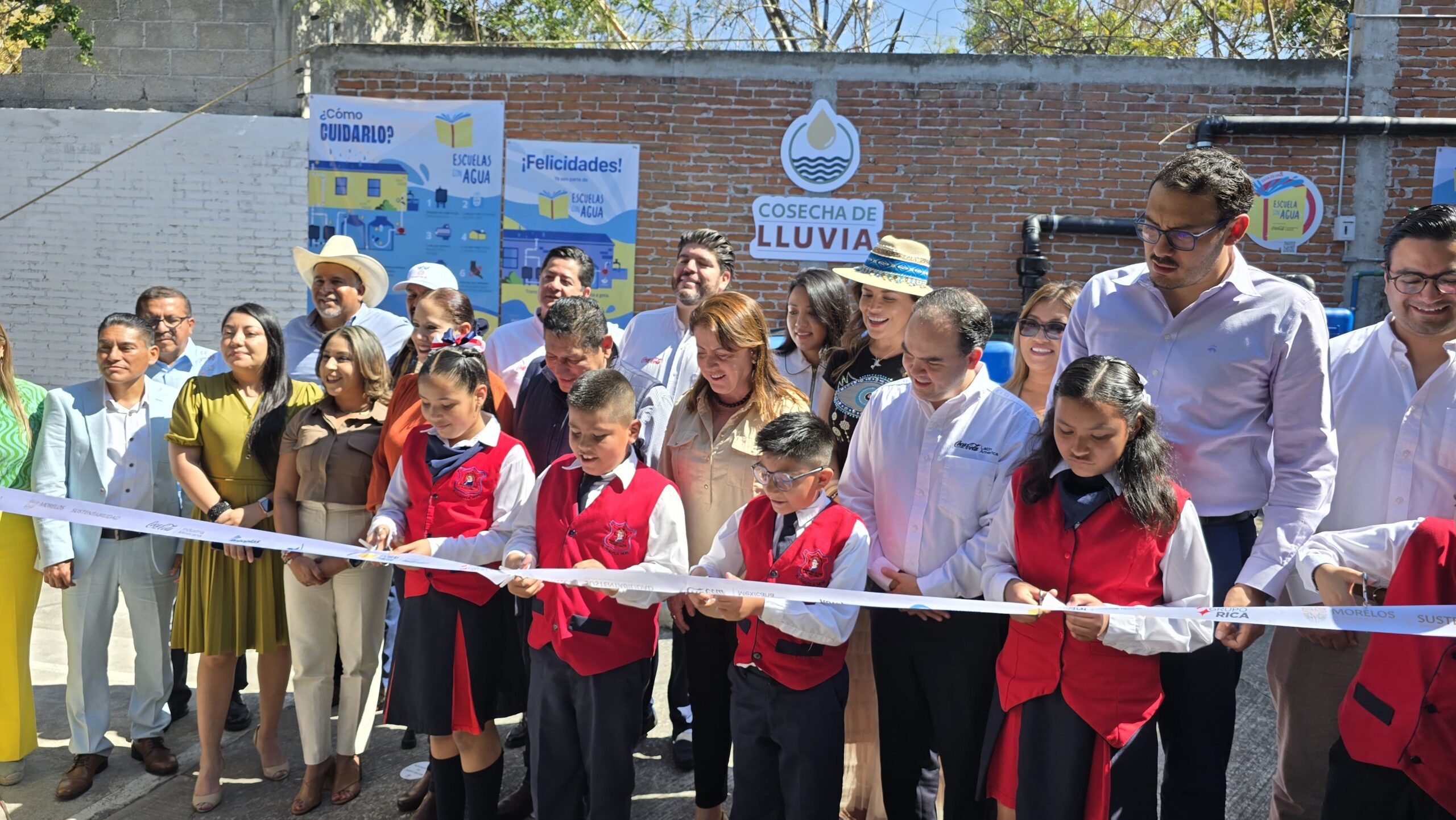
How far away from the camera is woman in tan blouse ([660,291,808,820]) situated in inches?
143

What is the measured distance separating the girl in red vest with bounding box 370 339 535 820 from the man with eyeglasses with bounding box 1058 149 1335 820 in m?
2.11

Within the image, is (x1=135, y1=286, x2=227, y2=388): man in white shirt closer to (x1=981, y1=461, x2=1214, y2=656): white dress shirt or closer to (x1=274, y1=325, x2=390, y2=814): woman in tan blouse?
(x1=274, y1=325, x2=390, y2=814): woman in tan blouse

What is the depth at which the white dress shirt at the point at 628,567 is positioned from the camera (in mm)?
3352

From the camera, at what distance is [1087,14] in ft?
37.6

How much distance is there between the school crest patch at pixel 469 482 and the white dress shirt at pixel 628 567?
0.13m

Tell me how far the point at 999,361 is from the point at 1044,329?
8.55 feet

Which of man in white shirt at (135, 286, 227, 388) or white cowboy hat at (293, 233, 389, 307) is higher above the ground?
white cowboy hat at (293, 233, 389, 307)

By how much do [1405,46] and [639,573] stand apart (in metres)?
8.41

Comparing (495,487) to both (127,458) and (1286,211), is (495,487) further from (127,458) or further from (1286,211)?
(1286,211)

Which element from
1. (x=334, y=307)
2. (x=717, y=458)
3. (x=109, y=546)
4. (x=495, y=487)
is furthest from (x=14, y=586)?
(x=717, y=458)

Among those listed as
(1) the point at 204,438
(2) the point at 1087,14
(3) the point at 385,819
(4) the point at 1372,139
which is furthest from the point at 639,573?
(2) the point at 1087,14

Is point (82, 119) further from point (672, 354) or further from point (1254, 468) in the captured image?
point (1254, 468)

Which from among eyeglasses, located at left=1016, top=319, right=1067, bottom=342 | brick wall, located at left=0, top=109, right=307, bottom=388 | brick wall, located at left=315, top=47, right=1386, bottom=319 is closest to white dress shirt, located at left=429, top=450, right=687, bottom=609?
eyeglasses, located at left=1016, top=319, right=1067, bottom=342

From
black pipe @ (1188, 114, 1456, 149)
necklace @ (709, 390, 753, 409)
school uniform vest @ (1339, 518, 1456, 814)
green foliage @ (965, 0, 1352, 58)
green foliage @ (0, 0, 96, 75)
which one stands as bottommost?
school uniform vest @ (1339, 518, 1456, 814)
